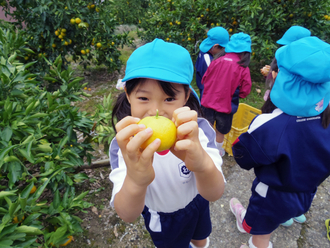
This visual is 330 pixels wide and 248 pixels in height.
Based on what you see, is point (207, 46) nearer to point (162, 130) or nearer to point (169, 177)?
point (169, 177)

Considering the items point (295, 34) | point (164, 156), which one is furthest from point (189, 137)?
point (295, 34)

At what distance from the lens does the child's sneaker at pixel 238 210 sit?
7.77 feet

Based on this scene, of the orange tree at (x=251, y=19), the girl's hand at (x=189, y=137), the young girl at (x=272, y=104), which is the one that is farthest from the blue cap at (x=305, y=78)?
the orange tree at (x=251, y=19)

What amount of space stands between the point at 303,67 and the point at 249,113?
233 centimetres

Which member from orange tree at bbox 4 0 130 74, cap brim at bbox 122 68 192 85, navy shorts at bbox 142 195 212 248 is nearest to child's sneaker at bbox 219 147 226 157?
navy shorts at bbox 142 195 212 248

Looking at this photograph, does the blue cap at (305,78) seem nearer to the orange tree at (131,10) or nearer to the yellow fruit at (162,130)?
the yellow fruit at (162,130)

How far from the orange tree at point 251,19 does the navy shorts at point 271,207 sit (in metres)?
3.51

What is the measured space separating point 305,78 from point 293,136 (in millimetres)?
397

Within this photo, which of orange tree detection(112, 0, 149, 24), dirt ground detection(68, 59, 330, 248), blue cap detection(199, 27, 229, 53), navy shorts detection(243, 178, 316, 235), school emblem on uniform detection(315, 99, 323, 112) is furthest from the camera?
orange tree detection(112, 0, 149, 24)

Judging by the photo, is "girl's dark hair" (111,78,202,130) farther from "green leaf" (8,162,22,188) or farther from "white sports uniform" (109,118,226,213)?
"green leaf" (8,162,22,188)

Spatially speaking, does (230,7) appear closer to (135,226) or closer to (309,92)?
(309,92)

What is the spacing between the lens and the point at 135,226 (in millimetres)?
2420

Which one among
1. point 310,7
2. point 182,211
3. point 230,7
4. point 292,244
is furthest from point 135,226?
point 310,7

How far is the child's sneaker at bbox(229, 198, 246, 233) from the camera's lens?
237 centimetres
